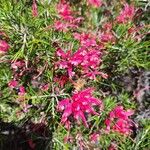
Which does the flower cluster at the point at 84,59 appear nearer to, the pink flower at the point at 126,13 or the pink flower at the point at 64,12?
the pink flower at the point at 64,12

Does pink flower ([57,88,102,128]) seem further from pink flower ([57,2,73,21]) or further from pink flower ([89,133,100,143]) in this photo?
pink flower ([57,2,73,21])

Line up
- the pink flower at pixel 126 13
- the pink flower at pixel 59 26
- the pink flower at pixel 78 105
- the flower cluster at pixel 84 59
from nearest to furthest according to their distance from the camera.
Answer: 1. the pink flower at pixel 78 105
2. the flower cluster at pixel 84 59
3. the pink flower at pixel 59 26
4. the pink flower at pixel 126 13

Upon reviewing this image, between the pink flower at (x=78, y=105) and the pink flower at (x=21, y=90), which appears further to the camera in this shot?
the pink flower at (x=21, y=90)

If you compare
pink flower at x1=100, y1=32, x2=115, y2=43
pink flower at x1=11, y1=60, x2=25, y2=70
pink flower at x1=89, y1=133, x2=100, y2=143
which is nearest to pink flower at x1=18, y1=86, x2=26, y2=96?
pink flower at x1=11, y1=60, x2=25, y2=70

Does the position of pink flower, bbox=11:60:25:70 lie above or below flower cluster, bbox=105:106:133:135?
above

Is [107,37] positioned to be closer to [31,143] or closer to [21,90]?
[21,90]

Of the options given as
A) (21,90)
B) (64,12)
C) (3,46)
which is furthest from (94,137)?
(64,12)

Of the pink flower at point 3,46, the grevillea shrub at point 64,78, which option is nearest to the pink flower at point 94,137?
the grevillea shrub at point 64,78
